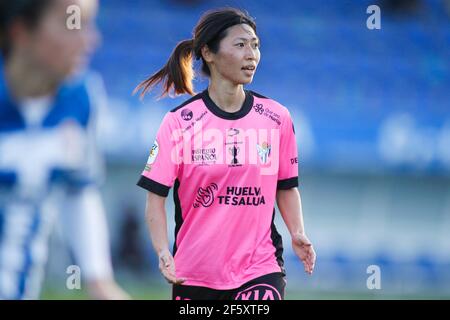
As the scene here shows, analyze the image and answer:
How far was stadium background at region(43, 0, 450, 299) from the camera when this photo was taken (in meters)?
13.7

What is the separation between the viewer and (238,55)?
5.85 meters

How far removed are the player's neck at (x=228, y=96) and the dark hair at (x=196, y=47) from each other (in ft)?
0.66

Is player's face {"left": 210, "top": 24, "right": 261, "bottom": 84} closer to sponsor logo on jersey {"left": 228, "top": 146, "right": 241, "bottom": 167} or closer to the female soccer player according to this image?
the female soccer player

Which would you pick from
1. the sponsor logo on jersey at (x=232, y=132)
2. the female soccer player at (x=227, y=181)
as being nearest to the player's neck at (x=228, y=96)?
the female soccer player at (x=227, y=181)

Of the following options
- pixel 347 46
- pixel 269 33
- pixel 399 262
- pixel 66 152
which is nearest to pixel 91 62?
pixel 269 33

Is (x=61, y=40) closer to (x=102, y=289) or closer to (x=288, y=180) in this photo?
(x=102, y=289)

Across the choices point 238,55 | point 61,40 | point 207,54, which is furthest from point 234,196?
point 61,40

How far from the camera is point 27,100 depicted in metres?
4.65

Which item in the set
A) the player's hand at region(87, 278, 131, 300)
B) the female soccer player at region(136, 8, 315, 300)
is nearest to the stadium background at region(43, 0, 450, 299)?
the female soccer player at region(136, 8, 315, 300)

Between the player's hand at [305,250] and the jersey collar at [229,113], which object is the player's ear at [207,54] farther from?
the player's hand at [305,250]

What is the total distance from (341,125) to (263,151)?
29.2 feet

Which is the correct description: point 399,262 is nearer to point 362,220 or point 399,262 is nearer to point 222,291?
point 362,220

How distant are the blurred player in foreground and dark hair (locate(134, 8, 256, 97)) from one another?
1.22 m

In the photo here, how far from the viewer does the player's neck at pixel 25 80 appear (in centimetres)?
443
